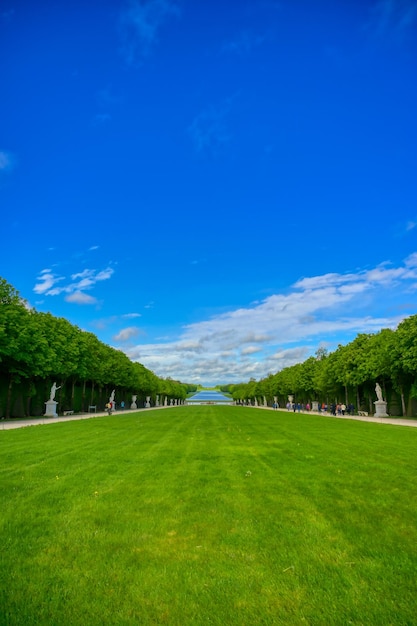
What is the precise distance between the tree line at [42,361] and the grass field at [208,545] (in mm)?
28410

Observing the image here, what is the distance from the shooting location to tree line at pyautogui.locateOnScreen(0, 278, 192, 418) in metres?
37.9

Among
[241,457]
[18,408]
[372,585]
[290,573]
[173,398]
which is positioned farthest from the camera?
[173,398]

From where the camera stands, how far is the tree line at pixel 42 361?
37.9 meters

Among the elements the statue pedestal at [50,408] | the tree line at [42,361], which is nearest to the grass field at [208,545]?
the tree line at [42,361]

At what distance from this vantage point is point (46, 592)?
→ 4754 mm

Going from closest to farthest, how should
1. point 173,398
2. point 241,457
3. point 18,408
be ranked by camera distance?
1. point 241,457
2. point 18,408
3. point 173,398

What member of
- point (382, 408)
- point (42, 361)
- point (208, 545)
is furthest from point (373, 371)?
point (208, 545)

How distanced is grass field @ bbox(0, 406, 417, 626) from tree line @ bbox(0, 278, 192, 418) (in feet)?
93.2

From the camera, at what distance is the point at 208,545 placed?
6.09 meters

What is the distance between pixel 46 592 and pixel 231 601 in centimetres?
205

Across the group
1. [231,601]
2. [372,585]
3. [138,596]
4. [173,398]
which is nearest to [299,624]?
[231,601]

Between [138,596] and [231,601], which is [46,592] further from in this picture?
[231,601]

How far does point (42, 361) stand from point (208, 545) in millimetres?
37533

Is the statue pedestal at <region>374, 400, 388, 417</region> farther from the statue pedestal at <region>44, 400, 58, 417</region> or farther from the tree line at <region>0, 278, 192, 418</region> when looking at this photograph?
the statue pedestal at <region>44, 400, 58, 417</region>
